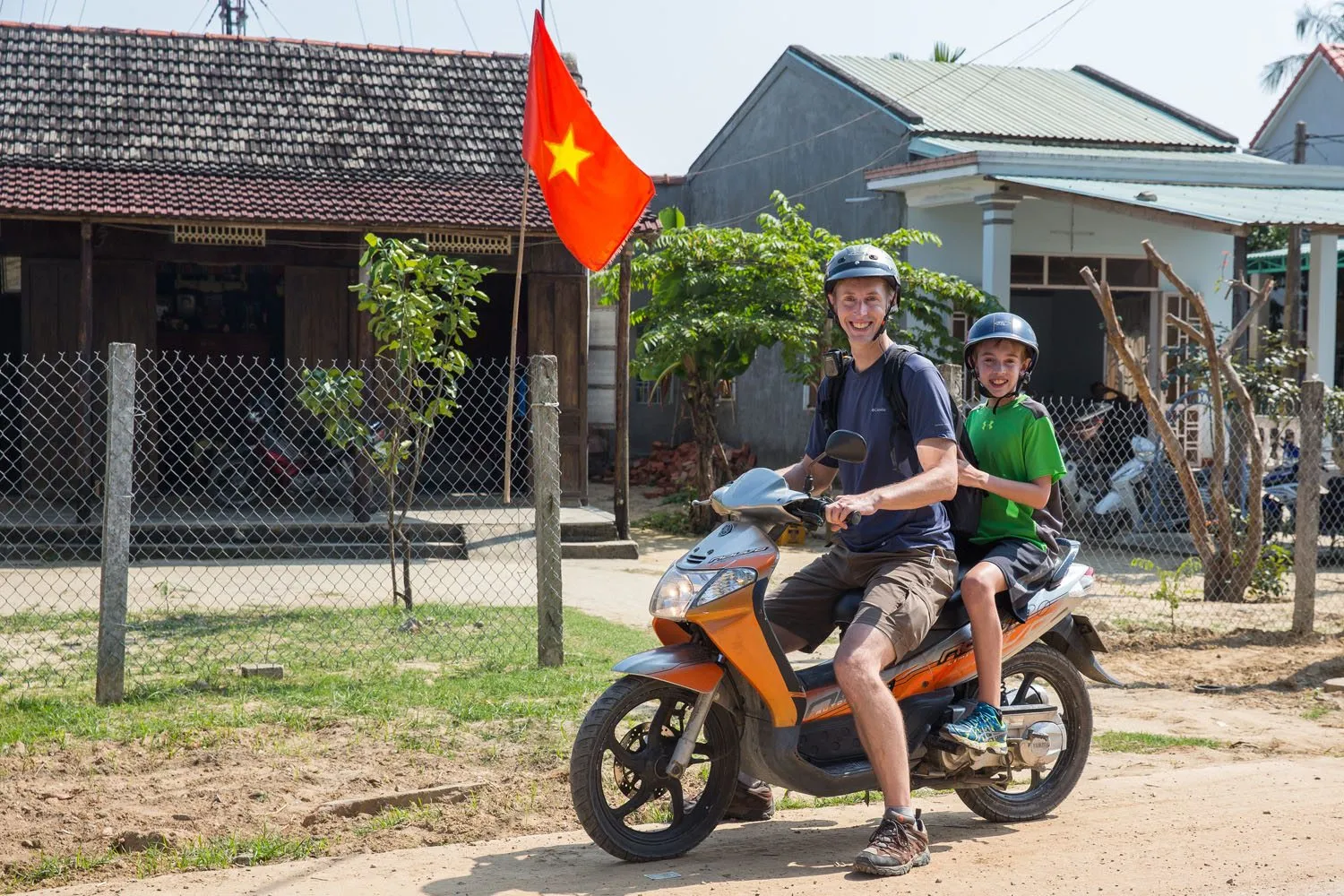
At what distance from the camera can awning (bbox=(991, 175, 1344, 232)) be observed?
540 inches

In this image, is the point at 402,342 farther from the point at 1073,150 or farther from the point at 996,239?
the point at 1073,150

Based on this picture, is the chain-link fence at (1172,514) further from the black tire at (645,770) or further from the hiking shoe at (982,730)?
the black tire at (645,770)

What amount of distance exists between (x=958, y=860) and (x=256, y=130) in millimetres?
12563

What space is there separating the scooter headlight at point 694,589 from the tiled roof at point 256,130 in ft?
32.6

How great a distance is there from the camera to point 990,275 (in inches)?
627

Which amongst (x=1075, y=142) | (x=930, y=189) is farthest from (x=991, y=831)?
(x=1075, y=142)

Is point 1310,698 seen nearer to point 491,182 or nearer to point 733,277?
point 733,277

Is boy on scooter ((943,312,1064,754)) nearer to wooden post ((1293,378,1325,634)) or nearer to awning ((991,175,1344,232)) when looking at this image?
wooden post ((1293,378,1325,634))

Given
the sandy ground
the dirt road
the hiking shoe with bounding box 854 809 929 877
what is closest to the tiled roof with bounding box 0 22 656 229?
the sandy ground

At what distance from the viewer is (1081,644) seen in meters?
5.10

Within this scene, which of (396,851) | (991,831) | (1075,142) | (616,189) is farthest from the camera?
(1075,142)

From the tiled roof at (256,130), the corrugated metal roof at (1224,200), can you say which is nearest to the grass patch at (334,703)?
the tiled roof at (256,130)

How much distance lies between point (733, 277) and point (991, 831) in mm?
10700

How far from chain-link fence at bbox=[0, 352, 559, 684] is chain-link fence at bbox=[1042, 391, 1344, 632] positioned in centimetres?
469
